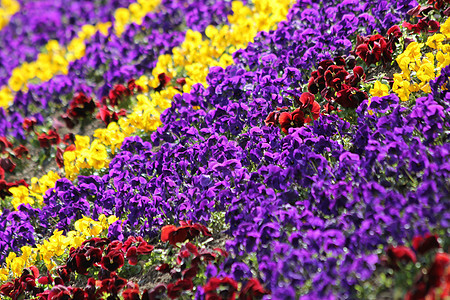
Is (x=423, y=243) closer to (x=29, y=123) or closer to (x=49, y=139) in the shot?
(x=49, y=139)

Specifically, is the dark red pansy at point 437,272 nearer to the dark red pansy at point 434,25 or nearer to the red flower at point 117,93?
the dark red pansy at point 434,25

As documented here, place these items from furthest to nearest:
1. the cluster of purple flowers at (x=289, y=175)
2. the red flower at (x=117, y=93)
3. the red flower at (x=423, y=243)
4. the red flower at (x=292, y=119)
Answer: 1. the red flower at (x=117, y=93)
2. the red flower at (x=292, y=119)
3. the cluster of purple flowers at (x=289, y=175)
4. the red flower at (x=423, y=243)

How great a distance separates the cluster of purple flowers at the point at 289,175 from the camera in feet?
9.48

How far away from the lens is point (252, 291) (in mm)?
2939

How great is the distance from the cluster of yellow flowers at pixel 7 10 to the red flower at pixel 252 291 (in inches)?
441

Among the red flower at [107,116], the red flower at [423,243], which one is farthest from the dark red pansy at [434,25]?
the red flower at [107,116]

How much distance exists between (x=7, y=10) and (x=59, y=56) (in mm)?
5223

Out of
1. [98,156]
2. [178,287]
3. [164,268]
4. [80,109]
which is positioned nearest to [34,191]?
[98,156]

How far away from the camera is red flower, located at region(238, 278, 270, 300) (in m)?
2.92

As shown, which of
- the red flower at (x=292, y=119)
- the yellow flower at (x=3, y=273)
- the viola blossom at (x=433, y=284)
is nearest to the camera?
the viola blossom at (x=433, y=284)

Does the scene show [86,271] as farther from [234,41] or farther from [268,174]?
[234,41]

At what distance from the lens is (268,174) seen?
3.66 m

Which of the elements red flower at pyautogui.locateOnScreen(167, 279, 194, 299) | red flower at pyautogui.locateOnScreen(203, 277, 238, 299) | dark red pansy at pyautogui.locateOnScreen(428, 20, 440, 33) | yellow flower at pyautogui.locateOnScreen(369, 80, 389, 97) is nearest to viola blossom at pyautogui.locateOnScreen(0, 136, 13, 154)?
red flower at pyautogui.locateOnScreen(167, 279, 194, 299)

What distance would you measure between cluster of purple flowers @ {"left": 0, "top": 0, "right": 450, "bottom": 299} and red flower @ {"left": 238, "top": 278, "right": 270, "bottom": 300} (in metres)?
0.10
